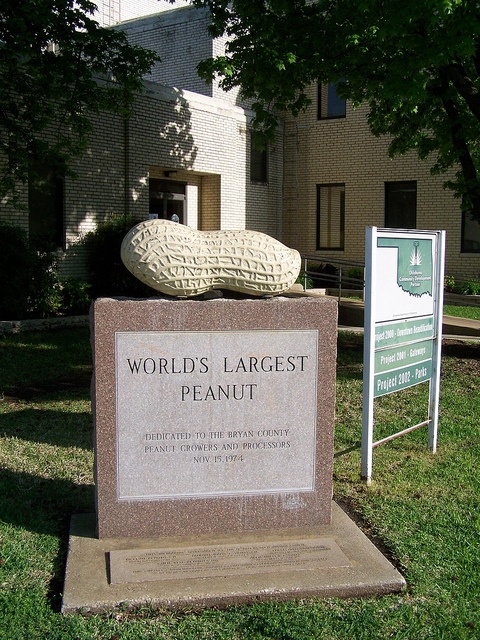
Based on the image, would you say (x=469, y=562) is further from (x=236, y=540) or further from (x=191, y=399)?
(x=191, y=399)

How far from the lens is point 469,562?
3.94 meters

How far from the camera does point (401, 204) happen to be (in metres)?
21.2

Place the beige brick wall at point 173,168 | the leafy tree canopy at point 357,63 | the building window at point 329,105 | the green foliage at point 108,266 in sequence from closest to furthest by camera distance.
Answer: the leafy tree canopy at point 357,63 → the green foliage at point 108,266 → the beige brick wall at point 173,168 → the building window at point 329,105

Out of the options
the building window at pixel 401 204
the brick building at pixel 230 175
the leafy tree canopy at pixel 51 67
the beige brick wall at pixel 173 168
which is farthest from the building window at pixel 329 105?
the leafy tree canopy at pixel 51 67

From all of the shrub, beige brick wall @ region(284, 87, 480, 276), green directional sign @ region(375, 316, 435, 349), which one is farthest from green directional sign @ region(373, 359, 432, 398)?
beige brick wall @ region(284, 87, 480, 276)

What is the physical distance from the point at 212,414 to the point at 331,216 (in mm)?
18957

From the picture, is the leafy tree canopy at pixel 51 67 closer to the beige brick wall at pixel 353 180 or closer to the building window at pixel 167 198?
the building window at pixel 167 198

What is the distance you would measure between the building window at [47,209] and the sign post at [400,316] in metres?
10.1

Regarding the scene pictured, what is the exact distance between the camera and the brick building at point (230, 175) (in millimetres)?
16031

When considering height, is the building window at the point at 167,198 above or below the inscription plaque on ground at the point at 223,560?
above

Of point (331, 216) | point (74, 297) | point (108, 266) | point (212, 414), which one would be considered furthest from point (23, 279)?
point (331, 216)

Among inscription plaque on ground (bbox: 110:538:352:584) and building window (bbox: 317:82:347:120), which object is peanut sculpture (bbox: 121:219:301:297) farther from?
building window (bbox: 317:82:347:120)

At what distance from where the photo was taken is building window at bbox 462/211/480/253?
19948mm

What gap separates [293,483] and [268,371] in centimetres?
72
